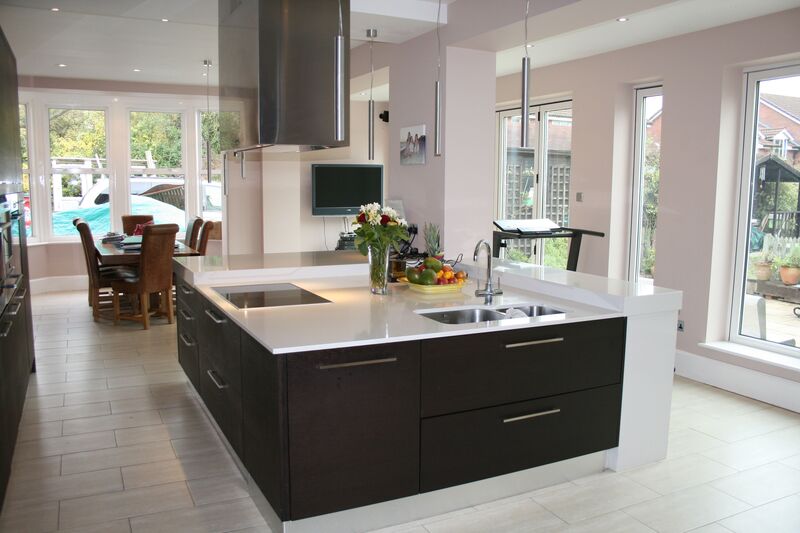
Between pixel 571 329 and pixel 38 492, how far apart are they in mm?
2521

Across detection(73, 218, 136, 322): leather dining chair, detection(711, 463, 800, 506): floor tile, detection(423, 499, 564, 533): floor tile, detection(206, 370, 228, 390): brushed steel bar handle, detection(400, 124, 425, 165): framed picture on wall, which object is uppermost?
detection(400, 124, 425, 165): framed picture on wall

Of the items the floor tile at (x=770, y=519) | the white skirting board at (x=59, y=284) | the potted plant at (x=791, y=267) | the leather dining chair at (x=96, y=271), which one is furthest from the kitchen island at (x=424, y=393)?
the white skirting board at (x=59, y=284)

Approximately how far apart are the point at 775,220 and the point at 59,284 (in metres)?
8.15

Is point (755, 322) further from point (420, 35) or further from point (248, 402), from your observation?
point (248, 402)

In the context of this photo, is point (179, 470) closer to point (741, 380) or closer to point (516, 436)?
point (516, 436)

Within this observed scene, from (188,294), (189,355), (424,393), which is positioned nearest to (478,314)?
(424,393)

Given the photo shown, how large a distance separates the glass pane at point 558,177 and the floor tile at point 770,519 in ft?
13.5

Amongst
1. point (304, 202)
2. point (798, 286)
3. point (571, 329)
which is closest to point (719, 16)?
point (798, 286)

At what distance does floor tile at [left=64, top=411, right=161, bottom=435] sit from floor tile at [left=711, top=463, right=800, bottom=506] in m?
3.10

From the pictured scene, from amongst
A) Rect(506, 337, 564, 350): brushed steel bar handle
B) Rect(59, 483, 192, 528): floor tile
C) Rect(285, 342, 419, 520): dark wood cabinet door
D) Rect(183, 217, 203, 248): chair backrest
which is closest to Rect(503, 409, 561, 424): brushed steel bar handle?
Rect(506, 337, 564, 350): brushed steel bar handle

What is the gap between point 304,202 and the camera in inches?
372

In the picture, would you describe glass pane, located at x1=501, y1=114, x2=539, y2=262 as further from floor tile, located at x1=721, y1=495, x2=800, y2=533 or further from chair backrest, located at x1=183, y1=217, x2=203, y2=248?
floor tile, located at x1=721, y1=495, x2=800, y2=533

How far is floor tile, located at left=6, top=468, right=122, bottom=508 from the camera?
3018 millimetres

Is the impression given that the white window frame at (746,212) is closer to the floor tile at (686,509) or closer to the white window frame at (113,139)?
the floor tile at (686,509)
